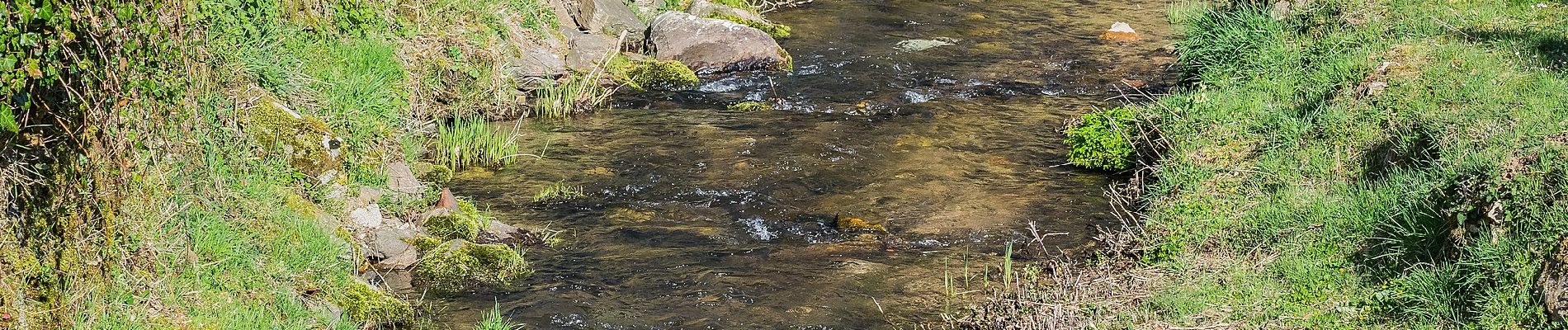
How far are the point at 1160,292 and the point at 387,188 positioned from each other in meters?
4.58

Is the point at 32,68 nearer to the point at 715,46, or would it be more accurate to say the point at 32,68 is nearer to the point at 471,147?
the point at 471,147

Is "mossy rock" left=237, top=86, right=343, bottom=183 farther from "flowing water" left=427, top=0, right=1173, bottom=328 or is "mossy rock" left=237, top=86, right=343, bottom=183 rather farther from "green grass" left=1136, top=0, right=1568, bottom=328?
"green grass" left=1136, top=0, right=1568, bottom=328

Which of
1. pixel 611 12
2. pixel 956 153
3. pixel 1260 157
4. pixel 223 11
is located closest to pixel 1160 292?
pixel 1260 157

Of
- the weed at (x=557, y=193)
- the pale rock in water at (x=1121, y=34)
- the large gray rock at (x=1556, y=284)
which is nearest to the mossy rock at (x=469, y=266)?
the weed at (x=557, y=193)

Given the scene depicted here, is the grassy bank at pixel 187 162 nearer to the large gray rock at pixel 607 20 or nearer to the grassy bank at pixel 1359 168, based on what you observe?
the large gray rock at pixel 607 20

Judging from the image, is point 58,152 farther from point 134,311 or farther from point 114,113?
point 134,311

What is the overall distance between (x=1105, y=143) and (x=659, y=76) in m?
4.39

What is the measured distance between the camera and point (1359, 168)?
23.7 ft

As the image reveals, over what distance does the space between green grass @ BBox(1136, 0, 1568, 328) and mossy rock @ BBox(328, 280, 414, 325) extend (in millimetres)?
3621

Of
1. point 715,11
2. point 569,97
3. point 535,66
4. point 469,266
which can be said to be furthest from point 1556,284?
point 715,11

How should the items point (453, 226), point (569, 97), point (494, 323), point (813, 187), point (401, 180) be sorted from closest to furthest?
point (494, 323), point (453, 226), point (401, 180), point (813, 187), point (569, 97)

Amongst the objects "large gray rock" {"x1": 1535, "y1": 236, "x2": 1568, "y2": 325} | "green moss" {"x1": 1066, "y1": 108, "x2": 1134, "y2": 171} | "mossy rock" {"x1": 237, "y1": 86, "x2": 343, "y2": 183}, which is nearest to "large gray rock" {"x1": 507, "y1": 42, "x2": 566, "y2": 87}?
"mossy rock" {"x1": 237, "y1": 86, "x2": 343, "y2": 183}

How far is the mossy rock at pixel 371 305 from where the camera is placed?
6.41 metres

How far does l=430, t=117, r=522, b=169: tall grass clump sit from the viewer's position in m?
9.02
